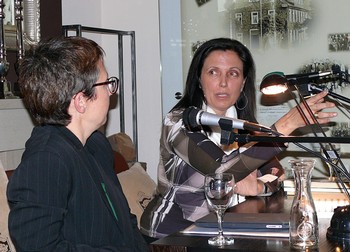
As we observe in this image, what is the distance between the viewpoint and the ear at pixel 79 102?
6.11 ft

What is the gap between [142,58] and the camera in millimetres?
4559

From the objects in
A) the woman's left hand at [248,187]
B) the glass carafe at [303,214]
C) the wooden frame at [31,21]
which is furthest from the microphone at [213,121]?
the wooden frame at [31,21]

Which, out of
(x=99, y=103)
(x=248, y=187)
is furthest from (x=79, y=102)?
(x=248, y=187)

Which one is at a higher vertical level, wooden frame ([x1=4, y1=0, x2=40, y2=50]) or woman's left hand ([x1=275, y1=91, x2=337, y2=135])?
wooden frame ([x1=4, y1=0, x2=40, y2=50])

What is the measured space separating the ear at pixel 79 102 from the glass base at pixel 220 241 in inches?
20.0

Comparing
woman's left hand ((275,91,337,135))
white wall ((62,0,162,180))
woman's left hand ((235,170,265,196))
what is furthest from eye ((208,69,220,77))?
white wall ((62,0,162,180))

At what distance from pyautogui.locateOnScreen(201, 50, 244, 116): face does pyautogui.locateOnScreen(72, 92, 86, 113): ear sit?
3.27 ft

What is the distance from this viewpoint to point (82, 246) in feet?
5.80

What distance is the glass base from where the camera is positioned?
5.88 ft

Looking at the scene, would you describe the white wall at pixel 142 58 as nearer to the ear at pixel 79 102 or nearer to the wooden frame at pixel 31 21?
the wooden frame at pixel 31 21

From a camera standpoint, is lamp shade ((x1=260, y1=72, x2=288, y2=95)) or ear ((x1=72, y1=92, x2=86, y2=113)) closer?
ear ((x1=72, y1=92, x2=86, y2=113))

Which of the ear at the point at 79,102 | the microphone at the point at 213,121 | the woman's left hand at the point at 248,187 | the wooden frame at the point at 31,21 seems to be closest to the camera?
the microphone at the point at 213,121

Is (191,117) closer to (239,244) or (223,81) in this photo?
(239,244)

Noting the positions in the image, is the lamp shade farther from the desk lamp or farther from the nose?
the nose
